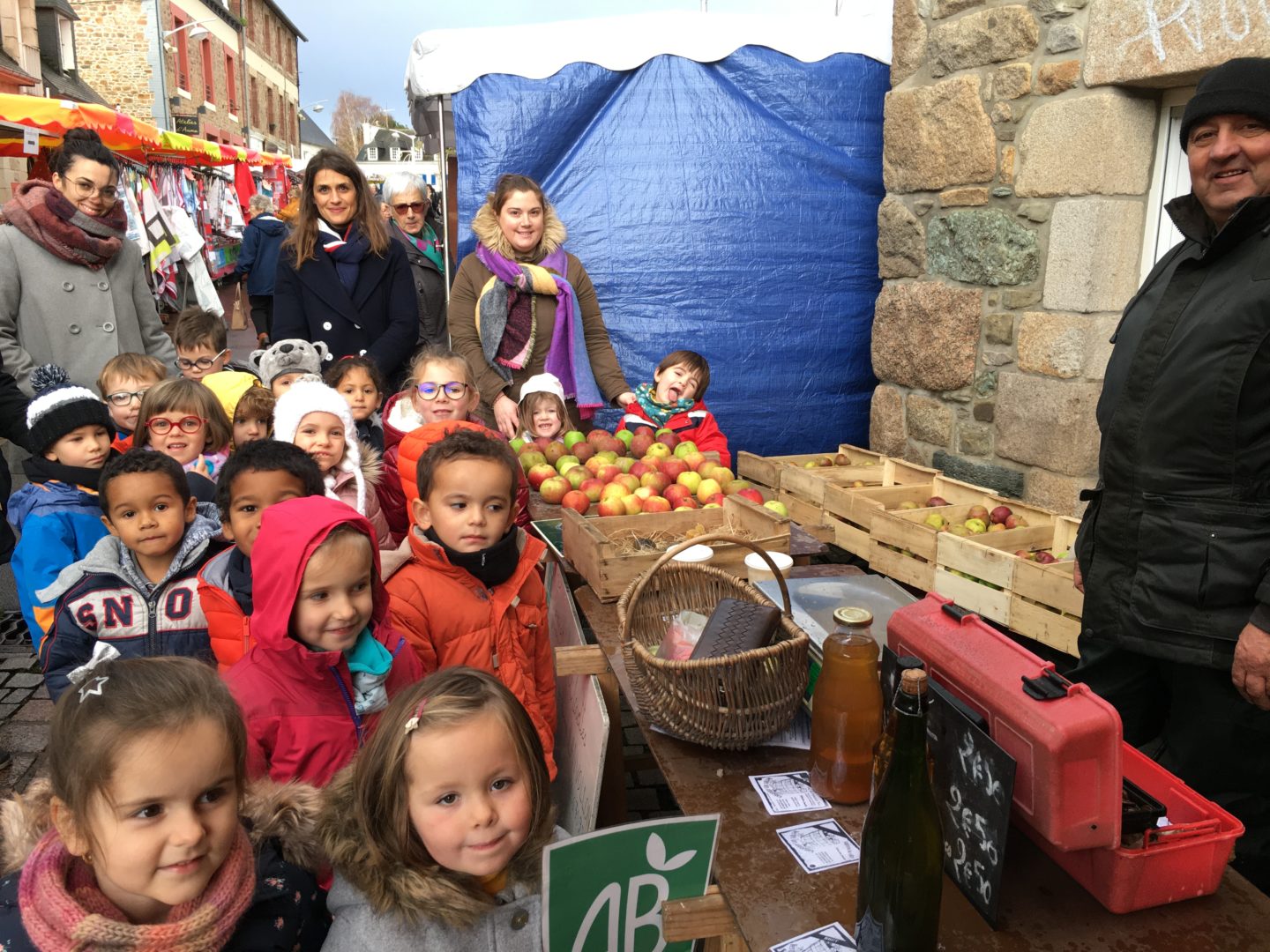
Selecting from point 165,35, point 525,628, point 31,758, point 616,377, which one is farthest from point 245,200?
point 525,628

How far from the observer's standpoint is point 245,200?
56.6ft

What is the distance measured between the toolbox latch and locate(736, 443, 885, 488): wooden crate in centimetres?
351

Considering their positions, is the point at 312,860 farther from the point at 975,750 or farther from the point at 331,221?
the point at 331,221

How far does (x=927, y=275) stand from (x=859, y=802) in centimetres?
403

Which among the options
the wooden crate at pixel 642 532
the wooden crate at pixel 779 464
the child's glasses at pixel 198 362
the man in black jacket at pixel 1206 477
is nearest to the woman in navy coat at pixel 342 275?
the child's glasses at pixel 198 362

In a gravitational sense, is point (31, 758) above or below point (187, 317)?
below

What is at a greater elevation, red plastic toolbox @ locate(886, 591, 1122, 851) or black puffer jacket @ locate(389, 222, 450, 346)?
black puffer jacket @ locate(389, 222, 450, 346)

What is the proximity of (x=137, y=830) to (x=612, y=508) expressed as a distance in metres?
2.30

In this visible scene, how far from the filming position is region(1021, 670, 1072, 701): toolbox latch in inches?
49.8

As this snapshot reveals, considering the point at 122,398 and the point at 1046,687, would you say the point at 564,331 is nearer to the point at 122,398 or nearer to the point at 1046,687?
the point at 122,398

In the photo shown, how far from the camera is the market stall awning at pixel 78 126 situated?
23.9ft

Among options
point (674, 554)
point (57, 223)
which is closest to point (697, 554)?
point (674, 554)

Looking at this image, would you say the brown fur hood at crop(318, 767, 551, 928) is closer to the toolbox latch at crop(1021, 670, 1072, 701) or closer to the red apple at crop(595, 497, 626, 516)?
the toolbox latch at crop(1021, 670, 1072, 701)

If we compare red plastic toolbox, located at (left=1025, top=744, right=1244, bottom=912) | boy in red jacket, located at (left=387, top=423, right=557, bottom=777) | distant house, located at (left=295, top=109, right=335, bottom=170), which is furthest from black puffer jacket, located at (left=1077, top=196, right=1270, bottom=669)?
distant house, located at (left=295, top=109, right=335, bottom=170)
